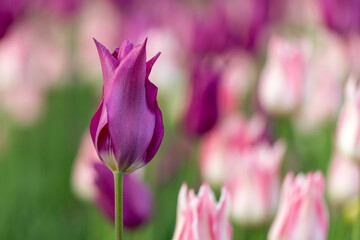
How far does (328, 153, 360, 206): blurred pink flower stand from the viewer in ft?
4.14

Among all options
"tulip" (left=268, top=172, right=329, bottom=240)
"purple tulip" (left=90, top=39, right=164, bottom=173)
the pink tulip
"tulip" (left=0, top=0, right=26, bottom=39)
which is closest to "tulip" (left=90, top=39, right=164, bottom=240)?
"purple tulip" (left=90, top=39, right=164, bottom=173)

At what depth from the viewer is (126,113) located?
724 millimetres

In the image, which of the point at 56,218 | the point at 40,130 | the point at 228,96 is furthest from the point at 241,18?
the point at 40,130

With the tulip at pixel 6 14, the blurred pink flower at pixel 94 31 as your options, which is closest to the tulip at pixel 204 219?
the tulip at pixel 6 14

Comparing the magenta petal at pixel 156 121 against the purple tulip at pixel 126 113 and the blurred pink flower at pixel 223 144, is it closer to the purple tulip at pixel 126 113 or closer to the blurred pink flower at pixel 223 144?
the purple tulip at pixel 126 113

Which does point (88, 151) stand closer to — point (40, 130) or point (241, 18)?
point (241, 18)

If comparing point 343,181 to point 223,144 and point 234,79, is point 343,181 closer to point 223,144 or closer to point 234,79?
point 223,144

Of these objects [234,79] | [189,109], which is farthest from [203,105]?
[234,79]

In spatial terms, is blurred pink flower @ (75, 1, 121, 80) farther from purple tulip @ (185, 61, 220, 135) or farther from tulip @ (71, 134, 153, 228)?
tulip @ (71, 134, 153, 228)

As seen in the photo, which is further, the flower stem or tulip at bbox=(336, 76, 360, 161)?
tulip at bbox=(336, 76, 360, 161)

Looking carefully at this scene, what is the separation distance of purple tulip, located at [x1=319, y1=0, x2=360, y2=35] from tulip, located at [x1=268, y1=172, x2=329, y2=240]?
870 mm

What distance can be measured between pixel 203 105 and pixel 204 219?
2.22ft

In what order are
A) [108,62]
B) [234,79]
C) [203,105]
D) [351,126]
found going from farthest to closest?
1. [234,79]
2. [203,105]
3. [351,126]
4. [108,62]

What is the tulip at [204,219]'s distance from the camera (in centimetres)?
77
